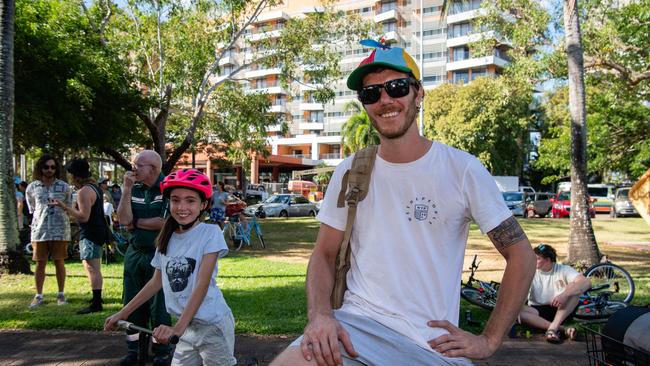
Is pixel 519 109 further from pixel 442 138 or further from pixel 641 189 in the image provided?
pixel 641 189

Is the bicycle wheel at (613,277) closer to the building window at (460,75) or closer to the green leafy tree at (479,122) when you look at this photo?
the green leafy tree at (479,122)

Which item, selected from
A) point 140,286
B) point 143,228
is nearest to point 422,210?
point 143,228

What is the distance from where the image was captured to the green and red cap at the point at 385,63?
1.92 metres

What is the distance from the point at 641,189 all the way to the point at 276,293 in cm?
582

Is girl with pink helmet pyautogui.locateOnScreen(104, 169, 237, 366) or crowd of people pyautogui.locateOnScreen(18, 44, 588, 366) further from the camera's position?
girl with pink helmet pyautogui.locateOnScreen(104, 169, 237, 366)

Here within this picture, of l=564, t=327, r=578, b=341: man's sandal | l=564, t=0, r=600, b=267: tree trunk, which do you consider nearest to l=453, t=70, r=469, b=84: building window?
l=564, t=0, r=600, b=267: tree trunk

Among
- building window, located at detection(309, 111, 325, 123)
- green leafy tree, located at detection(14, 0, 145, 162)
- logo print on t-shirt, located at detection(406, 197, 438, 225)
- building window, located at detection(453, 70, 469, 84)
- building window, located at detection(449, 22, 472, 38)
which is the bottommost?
logo print on t-shirt, located at detection(406, 197, 438, 225)

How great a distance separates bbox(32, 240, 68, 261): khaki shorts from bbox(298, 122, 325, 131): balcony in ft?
205

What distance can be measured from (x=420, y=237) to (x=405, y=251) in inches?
2.9

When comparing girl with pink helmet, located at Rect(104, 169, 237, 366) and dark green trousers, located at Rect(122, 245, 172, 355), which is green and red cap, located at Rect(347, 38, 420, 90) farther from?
dark green trousers, located at Rect(122, 245, 172, 355)

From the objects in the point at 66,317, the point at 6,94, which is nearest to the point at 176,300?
the point at 66,317

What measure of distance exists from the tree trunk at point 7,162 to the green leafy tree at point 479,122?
33.3 metres

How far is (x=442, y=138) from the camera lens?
41.0 meters

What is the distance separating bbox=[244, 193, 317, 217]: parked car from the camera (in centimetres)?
2945
